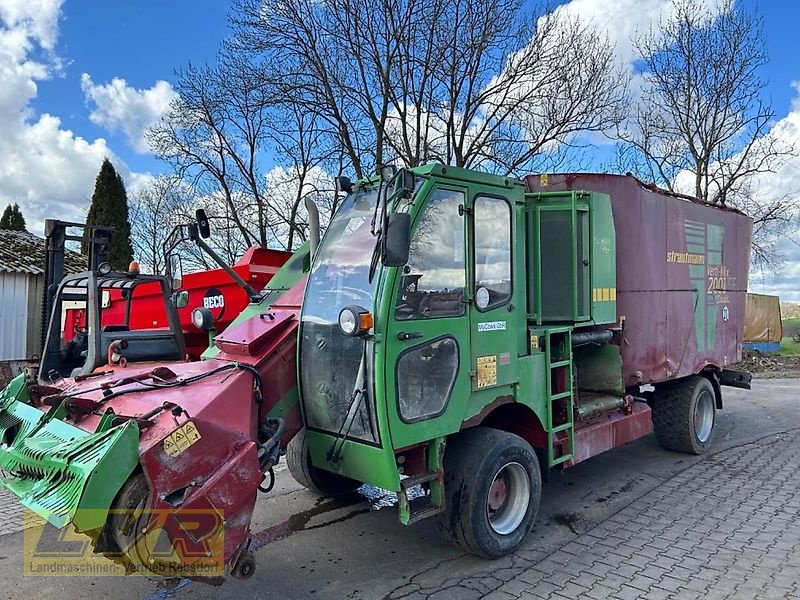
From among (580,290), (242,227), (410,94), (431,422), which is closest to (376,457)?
(431,422)

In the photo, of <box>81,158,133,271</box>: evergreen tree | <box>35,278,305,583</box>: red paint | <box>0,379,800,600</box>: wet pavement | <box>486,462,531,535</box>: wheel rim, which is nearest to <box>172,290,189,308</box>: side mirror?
<box>35,278,305,583</box>: red paint

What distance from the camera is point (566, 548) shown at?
4.61m

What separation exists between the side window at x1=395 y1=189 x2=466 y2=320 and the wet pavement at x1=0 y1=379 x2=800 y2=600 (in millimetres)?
1819

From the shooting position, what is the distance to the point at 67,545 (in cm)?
468

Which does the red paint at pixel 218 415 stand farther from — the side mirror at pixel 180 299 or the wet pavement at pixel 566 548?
the side mirror at pixel 180 299

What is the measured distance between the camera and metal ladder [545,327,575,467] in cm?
495

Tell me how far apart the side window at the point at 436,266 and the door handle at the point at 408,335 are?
3.9 inches

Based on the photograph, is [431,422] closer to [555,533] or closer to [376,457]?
[376,457]

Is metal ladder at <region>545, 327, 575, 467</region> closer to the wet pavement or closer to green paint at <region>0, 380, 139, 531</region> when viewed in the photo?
the wet pavement

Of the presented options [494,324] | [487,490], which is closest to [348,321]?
[494,324]

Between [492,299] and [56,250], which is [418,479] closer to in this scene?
[492,299]

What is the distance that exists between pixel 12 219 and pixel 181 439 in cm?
3302

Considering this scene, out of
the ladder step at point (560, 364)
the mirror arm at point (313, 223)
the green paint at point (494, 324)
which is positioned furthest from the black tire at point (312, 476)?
the ladder step at point (560, 364)

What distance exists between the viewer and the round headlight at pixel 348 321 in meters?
3.71
